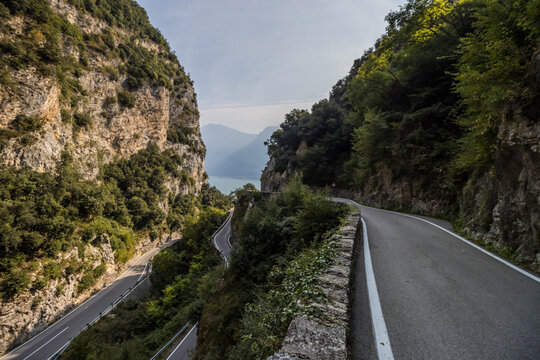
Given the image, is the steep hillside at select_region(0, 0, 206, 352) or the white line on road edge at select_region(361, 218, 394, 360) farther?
the steep hillside at select_region(0, 0, 206, 352)

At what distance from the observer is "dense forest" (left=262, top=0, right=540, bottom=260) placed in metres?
5.15

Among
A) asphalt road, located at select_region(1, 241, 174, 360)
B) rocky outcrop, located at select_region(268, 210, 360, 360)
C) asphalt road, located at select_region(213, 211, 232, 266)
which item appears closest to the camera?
rocky outcrop, located at select_region(268, 210, 360, 360)

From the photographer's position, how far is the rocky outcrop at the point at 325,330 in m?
1.88

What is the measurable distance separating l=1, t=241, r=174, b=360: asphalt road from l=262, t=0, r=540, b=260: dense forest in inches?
1256

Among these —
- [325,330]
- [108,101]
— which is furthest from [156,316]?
[108,101]

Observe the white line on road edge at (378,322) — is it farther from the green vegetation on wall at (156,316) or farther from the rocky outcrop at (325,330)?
the green vegetation on wall at (156,316)

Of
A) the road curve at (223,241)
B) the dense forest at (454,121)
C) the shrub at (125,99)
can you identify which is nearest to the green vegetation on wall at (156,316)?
the road curve at (223,241)

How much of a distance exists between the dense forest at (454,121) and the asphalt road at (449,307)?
1.86m

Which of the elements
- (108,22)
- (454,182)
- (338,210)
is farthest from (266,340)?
(108,22)

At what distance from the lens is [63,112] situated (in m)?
33.6

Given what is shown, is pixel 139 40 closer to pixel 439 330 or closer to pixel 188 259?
pixel 188 259

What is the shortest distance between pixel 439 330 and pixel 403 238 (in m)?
4.71

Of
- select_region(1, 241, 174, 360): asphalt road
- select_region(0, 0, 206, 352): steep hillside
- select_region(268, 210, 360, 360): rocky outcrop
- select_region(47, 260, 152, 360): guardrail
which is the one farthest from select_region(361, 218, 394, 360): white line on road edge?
select_region(0, 0, 206, 352): steep hillside

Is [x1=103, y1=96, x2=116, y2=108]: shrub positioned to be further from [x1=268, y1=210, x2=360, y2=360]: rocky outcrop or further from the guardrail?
[x1=268, y1=210, x2=360, y2=360]: rocky outcrop
